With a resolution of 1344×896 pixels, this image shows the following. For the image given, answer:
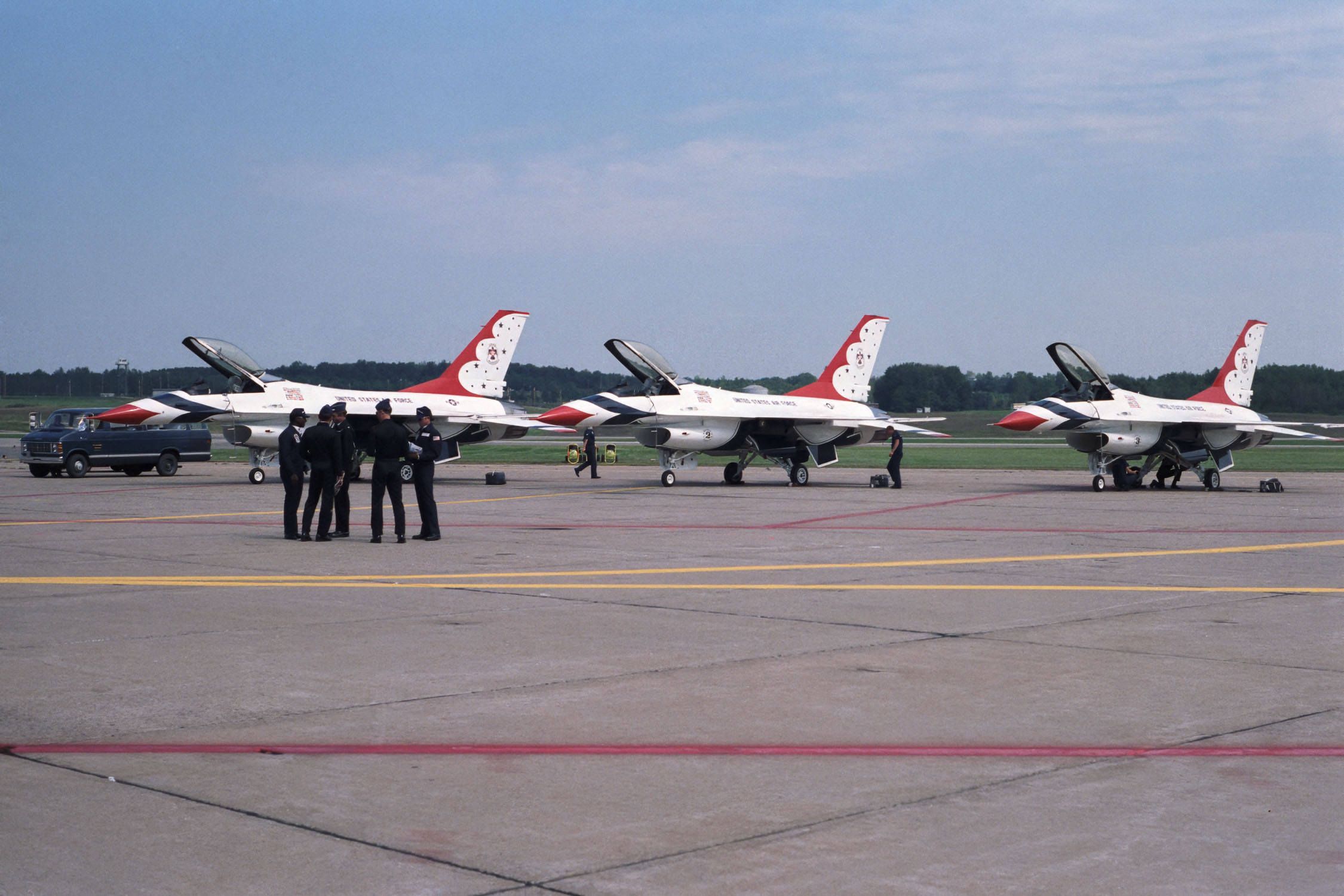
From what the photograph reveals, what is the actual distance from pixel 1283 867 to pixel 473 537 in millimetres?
14854

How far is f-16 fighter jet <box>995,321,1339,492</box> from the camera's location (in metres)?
30.9

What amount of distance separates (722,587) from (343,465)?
275 inches

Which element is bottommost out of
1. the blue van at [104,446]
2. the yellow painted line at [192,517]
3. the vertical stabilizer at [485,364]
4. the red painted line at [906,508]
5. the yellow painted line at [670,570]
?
the yellow painted line at [670,570]

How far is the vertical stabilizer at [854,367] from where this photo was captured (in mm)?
36219

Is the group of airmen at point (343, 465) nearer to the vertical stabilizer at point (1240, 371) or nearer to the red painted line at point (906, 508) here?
the red painted line at point (906, 508)

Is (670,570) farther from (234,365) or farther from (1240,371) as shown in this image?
(1240,371)

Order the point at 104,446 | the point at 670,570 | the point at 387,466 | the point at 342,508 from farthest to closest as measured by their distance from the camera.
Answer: the point at 104,446
the point at 342,508
the point at 387,466
the point at 670,570

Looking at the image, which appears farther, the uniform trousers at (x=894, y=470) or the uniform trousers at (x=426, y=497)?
the uniform trousers at (x=894, y=470)

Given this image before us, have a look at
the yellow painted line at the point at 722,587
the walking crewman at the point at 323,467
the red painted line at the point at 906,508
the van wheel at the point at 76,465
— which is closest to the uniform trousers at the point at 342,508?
the walking crewman at the point at 323,467

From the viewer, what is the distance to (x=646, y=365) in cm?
3228

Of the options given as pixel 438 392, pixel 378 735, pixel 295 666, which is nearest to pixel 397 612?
pixel 295 666

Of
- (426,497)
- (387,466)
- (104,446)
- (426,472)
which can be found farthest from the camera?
(104,446)

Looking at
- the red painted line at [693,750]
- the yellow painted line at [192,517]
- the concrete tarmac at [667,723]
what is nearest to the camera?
the concrete tarmac at [667,723]

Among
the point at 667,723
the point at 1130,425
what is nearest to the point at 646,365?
the point at 1130,425
